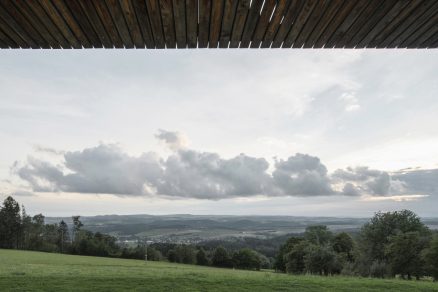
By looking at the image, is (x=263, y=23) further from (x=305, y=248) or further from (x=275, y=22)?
(x=305, y=248)

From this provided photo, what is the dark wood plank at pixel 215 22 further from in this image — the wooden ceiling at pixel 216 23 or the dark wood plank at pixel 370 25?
the dark wood plank at pixel 370 25

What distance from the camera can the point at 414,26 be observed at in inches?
134

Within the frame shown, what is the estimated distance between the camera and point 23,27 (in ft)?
10.9

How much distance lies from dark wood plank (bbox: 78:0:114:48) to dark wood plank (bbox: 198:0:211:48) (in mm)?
881

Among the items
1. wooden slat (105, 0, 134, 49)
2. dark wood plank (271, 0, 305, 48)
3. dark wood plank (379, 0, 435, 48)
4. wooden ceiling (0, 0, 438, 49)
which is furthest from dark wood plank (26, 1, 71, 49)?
dark wood plank (379, 0, 435, 48)

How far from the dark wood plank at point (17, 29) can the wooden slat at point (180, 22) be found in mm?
1440

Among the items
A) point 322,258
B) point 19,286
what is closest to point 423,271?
point 322,258

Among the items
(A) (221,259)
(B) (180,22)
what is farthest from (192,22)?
(A) (221,259)

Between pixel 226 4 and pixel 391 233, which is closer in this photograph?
pixel 226 4

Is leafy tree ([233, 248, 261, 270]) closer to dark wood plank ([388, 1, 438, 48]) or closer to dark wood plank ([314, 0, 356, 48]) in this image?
dark wood plank ([388, 1, 438, 48])

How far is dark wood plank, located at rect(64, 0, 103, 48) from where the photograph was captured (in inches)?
120

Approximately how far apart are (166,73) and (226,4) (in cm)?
1418

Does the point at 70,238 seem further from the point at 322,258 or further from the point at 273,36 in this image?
the point at 273,36

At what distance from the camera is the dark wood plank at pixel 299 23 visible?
3070 mm
